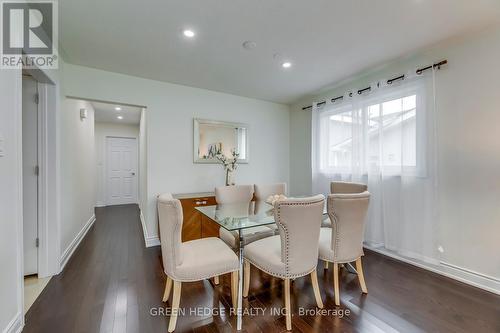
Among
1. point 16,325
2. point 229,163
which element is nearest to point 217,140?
point 229,163

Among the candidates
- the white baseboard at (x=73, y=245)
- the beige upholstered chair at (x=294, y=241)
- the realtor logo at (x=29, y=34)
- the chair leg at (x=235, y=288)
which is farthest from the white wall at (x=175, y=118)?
the beige upholstered chair at (x=294, y=241)

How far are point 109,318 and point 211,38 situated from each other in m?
2.61

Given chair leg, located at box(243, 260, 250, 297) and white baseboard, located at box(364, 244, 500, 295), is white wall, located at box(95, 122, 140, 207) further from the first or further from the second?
white baseboard, located at box(364, 244, 500, 295)

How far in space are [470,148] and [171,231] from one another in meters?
2.90

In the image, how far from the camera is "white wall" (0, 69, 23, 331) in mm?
1332

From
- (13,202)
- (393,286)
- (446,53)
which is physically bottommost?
(393,286)

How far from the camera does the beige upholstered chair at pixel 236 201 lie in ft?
7.18

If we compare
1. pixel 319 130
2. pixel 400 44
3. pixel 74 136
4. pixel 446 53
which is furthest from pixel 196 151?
pixel 446 53

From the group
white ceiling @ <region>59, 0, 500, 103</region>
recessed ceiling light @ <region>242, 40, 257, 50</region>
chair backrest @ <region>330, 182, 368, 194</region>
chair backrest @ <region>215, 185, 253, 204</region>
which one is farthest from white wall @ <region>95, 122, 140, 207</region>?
chair backrest @ <region>330, 182, 368, 194</region>

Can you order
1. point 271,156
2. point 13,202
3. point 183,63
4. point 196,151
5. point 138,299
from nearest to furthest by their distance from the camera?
point 13,202 → point 138,299 → point 183,63 → point 196,151 → point 271,156

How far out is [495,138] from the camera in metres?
1.98

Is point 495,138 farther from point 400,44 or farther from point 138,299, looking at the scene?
point 138,299

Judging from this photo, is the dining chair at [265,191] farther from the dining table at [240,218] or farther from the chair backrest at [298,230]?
the chair backrest at [298,230]

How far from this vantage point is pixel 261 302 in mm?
1844
